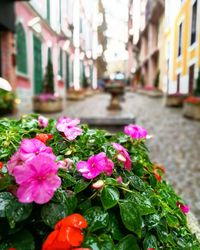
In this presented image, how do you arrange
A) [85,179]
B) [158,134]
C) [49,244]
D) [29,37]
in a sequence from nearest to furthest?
[49,244]
[85,179]
[158,134]
[29,37]

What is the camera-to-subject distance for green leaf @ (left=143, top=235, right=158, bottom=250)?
2.86 ft

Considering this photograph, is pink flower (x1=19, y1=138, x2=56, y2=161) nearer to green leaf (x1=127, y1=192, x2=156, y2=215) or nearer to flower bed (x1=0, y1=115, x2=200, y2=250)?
flower bed (x1=0, y1=115, x2=200, y2=250)

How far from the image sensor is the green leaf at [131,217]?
32.9 inches

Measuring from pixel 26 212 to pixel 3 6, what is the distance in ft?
30.1

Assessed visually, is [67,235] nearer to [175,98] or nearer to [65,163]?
[65,163]

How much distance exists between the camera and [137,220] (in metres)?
0.85

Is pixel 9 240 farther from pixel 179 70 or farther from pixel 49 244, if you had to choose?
pixel 179 70

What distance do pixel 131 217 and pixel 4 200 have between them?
32 cm

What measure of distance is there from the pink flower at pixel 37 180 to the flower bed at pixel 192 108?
7935 mm

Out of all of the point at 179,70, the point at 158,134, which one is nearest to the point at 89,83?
the point at 158,134

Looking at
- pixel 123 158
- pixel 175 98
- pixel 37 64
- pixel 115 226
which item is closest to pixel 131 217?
pixel 115 226

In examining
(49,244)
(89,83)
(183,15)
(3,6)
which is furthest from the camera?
(89,83)

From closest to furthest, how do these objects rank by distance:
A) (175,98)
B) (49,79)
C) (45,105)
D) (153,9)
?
(153,9), (175,98), (45,105), (49,79)

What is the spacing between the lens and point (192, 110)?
8883 millimetres
